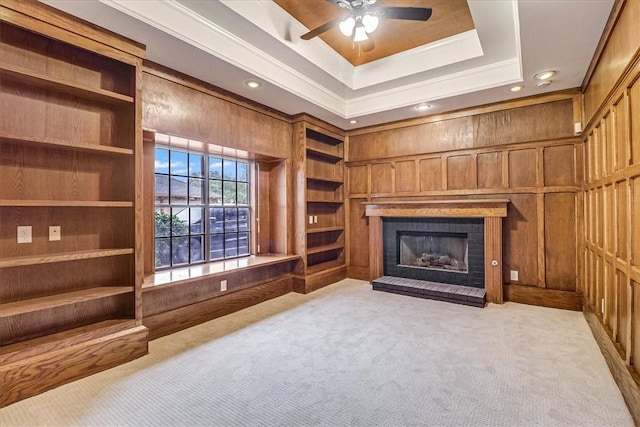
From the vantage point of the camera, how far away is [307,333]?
302 centimetres

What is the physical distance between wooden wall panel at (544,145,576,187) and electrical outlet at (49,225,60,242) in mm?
5052

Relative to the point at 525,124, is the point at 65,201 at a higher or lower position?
lower

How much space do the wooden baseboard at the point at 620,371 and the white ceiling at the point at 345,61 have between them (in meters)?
2.40

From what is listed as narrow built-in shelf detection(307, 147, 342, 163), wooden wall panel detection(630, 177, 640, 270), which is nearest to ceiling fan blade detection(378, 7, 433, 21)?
wooden wall panel detection(630, 177, 640, 270)

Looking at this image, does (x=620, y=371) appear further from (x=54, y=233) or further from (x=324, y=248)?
(x=54, y=233)

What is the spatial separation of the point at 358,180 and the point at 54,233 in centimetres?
407

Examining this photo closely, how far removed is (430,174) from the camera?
466cm

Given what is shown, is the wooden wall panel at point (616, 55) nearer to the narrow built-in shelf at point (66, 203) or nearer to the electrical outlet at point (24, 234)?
the narrow built-in shelf at point (66, 203)

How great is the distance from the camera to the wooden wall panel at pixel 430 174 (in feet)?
15.1

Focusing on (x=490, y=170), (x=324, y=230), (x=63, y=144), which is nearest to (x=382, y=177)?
(x=324, y=230)

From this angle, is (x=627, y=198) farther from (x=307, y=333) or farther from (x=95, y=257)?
(x=95, y=257)

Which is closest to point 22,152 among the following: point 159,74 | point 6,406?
point 159,74

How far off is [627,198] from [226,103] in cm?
371

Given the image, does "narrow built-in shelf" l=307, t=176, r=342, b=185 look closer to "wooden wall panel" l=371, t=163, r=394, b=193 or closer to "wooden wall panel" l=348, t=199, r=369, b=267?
"wooden wall panel" l=348, t=199, r=369, b=267
